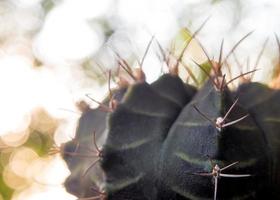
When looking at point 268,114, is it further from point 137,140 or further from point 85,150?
point 85,150

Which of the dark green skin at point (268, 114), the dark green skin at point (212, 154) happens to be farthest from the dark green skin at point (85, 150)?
the dark green skin at point (268, 114)

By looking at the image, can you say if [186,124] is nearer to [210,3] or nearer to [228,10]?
[210,3]

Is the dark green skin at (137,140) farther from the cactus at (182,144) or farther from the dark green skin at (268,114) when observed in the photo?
the dark green skin at (268,114)

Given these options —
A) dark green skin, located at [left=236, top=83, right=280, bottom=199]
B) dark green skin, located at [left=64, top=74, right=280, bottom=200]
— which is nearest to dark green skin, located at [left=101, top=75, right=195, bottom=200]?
dark green skin, located at [left=64, top=74, right=280, bottom=200]

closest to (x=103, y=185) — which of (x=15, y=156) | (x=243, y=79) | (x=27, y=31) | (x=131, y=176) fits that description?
(x=131, y=176)

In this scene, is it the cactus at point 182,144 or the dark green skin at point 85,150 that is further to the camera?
the dark green skin at point 85,150

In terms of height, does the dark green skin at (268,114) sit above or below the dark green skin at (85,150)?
above

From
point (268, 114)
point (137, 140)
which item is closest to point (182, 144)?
point (137, 140)

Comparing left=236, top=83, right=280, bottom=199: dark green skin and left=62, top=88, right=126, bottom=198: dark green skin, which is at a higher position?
left=236, top=83, right=280, bottom=199: dark green skin

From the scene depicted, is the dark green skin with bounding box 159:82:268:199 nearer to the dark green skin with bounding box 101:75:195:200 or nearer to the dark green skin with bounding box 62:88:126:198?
the dark green skin with bounding box 101:75:195:200
